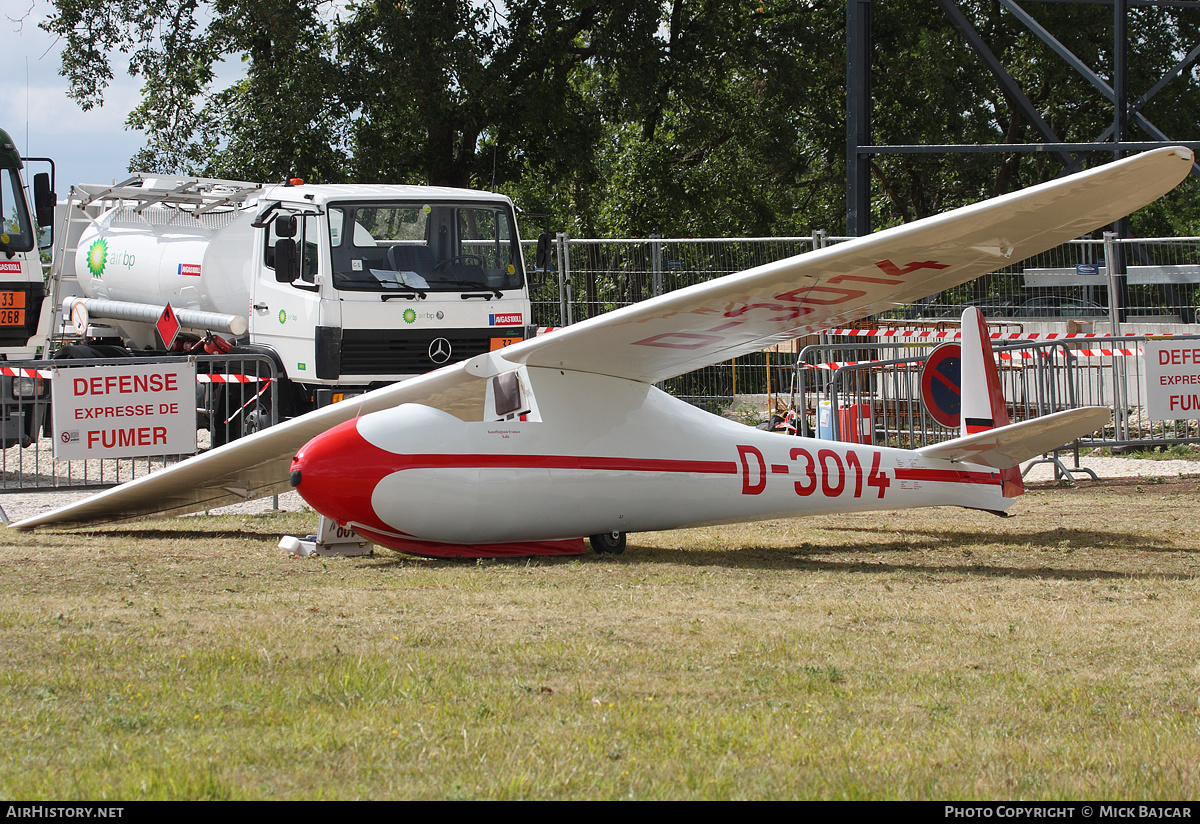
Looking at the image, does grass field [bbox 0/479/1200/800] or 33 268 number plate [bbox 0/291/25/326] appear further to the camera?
33 268 number plate [bbox 0/291/25/326]

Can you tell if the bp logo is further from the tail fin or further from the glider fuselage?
the tail fin

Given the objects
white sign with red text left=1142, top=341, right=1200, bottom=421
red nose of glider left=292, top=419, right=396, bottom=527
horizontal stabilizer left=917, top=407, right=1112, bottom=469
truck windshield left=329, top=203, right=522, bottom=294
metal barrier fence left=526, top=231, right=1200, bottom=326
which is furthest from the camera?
metal barrier fence left=526, top=231, right=1200, bottom=326

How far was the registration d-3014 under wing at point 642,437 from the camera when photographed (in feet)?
21.8

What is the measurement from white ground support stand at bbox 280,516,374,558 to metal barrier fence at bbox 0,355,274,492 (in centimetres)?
369

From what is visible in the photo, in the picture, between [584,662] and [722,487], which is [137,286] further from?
[584,662]

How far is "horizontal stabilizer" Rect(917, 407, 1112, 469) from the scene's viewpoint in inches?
319

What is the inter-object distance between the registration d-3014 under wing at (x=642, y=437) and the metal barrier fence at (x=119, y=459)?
3.33 metres

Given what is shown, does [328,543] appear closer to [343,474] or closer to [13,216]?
[343,474]

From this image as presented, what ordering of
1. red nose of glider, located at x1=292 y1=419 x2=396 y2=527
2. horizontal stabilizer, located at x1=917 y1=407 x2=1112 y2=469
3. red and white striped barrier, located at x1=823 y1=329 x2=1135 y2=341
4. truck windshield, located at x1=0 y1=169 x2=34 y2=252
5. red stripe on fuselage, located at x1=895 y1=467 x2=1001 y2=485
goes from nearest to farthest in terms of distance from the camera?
red nose of glider, located at x1=292 y1=419 x2=396 y2=527 → horizontal stabilizer, located at x1=917 y1=407 x2=1112 y2=469 → red stripe on fuselage, located at x1=895 y1=467 x2=1001 y2=485 → truck windshield, located at x1=0 y1=169 x2=34 y2=252 → red and white striped barrier, located at x1=823 y1=329 x2=1135 y2=341

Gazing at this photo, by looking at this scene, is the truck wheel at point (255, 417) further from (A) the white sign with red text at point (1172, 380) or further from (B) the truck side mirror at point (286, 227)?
(A) the white sign with red text at point (1172, 380)

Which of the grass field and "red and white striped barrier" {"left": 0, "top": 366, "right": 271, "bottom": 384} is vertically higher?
"red and white striped barrier" {"left": 0, "top": 366, "right": 271, "bottom": 384}

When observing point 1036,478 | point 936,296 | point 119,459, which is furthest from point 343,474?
point 936,296

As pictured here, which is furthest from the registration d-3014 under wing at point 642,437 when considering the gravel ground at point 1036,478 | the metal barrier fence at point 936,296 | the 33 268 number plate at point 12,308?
the metal barrier fence at point 936,296

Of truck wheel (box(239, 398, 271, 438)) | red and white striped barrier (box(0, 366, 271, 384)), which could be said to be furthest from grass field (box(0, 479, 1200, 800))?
truck wheel (box(239, 398, 271, 438))
